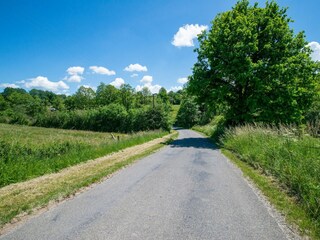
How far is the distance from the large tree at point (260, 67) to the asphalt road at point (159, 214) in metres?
15.6

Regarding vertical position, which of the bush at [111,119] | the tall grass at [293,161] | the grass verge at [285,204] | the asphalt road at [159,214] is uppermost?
the bush at [111,119]

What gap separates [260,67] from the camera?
20.5 metres

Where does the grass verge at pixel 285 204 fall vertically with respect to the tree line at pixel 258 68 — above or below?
below

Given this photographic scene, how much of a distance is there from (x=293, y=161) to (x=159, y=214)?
5.09 m

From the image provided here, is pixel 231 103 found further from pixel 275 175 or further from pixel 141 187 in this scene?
pixel 141 187

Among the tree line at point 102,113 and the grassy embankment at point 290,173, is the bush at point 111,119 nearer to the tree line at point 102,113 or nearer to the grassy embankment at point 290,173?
the tree line at point 102,113

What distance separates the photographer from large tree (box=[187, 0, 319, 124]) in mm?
20547

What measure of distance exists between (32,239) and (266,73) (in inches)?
857

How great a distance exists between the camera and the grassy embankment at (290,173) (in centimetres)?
500

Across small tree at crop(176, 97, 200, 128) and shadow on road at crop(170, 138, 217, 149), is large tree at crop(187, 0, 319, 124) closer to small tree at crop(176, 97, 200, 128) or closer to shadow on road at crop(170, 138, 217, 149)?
shadow on road at crop(170, 138, 217, 149)

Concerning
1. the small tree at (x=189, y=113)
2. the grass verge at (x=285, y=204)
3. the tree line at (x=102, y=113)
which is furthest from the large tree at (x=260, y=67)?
the small tree at (x=189, y=113)

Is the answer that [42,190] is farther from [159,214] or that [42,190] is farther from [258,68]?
[258,68]

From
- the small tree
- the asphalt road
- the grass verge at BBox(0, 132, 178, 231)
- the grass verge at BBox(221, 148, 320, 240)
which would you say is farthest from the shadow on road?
the small tree

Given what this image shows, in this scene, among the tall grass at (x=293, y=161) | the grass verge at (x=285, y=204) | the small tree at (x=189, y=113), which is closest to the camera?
the grass verge at (x=285, y=204)
